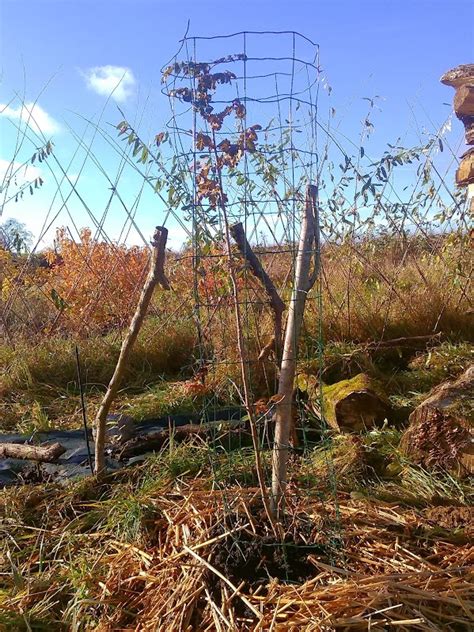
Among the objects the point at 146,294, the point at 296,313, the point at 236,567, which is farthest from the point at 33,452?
the point at 296,313

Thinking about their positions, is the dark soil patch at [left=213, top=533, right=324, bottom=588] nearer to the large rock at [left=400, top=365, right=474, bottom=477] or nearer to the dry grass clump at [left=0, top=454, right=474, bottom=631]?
Answer: the dry grass clump at [left=0, top=454, right=474, bottom=631]

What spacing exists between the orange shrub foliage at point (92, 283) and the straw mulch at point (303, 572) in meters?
3.30

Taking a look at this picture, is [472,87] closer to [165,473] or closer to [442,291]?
[442,291]

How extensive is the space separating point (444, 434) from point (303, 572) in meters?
1.06

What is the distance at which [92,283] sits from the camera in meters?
5.51

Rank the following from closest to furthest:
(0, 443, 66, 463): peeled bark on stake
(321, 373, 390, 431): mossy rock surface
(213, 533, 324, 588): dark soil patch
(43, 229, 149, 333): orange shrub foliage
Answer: (213, 533, 324, 588): dark soil patch, (0, 443, 66, 463): peeled bark on stake, (321, 373, 390, 431): mossy rock surface, (43, 229, 149, 333): orange shrub foliage

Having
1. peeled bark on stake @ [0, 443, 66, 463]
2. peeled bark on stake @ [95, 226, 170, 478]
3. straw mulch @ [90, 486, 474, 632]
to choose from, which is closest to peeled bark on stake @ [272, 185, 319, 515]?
straw mulch @ [90, 486, 474, 632]

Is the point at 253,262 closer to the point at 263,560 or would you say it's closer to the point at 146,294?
the point at 146,294

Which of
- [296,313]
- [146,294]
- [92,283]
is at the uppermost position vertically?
[92,283]

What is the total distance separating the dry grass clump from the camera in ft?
5.03

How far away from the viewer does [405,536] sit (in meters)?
1.84

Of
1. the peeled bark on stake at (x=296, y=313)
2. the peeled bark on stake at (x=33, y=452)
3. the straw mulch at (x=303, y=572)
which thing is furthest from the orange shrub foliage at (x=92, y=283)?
the peeled bark on stake at (x=296, y=313)

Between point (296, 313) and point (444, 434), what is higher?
point (296, 313)

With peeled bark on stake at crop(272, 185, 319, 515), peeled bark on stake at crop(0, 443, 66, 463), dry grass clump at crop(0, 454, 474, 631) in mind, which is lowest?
dry grass clump at crop(0, 454, 474, 631)
